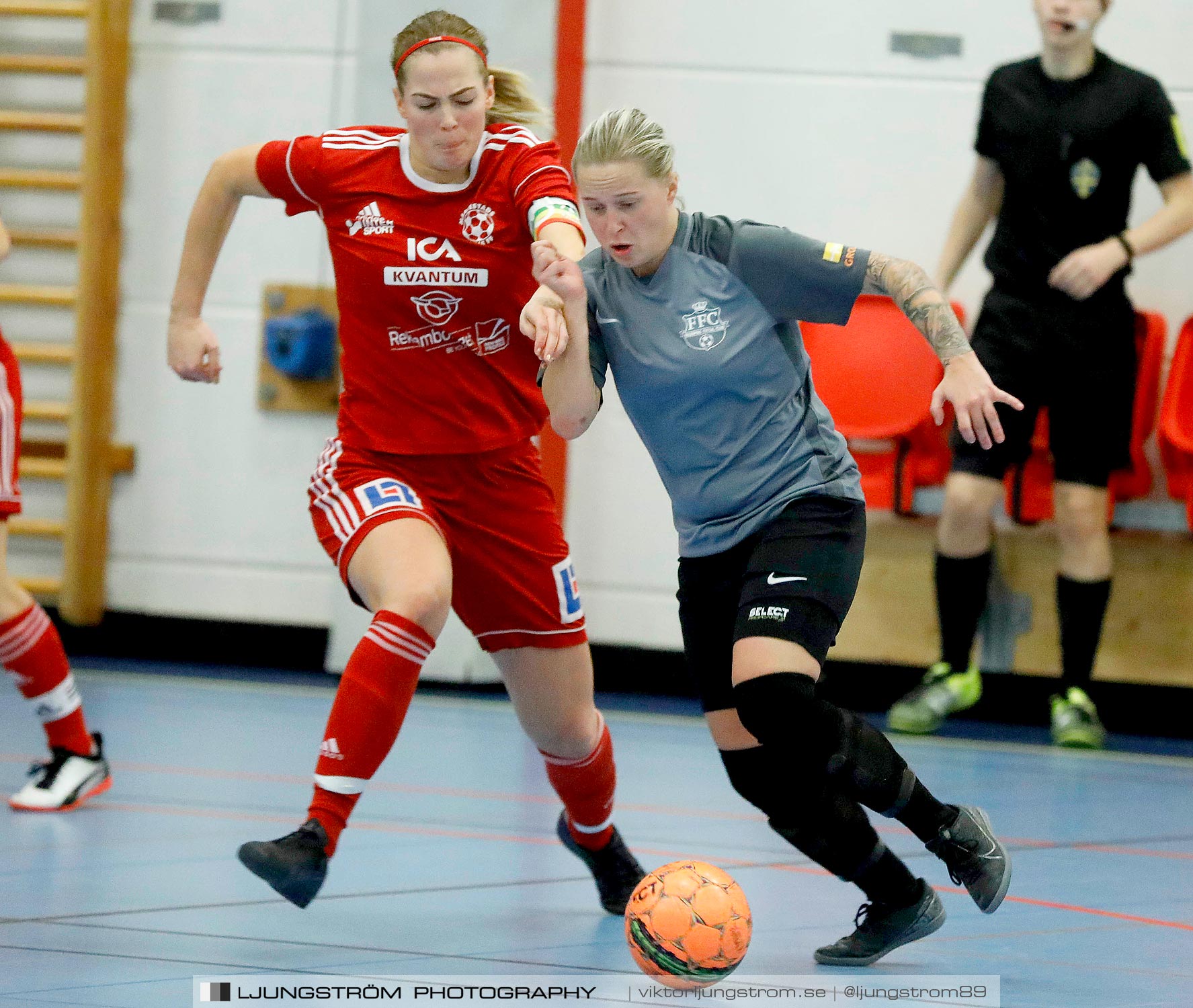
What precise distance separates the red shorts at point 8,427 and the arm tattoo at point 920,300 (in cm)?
232

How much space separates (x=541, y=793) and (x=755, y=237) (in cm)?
222

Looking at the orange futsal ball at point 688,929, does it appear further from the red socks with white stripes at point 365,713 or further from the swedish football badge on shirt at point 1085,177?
the swedish football badge on shirt at point 1085,177

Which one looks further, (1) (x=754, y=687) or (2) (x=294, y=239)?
(2) (x=294, y=239)

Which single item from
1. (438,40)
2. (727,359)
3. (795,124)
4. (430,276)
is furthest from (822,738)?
(795,124)

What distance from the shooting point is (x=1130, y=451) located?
19.6ft

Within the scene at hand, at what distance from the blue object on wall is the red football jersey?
3.51 m

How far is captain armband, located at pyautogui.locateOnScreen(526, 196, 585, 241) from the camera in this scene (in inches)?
128

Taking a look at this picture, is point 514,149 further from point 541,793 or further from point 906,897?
point 541,793

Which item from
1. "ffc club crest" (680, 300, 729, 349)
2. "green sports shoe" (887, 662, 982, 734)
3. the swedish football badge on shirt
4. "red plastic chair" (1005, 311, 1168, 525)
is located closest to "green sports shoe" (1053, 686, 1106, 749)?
"green sports shoe" (887, 662, 982, 734)

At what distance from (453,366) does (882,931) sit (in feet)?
4.49

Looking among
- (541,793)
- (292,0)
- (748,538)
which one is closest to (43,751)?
(541,793)

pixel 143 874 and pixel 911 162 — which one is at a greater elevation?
pixel 911 162

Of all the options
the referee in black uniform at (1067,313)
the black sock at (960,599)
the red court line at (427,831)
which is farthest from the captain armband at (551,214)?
the black sock at (960,599)

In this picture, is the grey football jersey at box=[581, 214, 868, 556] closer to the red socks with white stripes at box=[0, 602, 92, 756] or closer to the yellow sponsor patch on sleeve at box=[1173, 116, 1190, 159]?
the red socks with white stripes at box=[0, 602, 92, 756]
